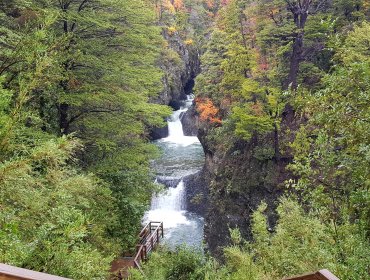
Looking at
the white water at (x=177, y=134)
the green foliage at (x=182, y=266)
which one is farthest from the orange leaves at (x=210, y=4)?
the green foliage at (x=182, y=266)

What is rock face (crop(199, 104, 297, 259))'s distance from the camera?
49.9 ft

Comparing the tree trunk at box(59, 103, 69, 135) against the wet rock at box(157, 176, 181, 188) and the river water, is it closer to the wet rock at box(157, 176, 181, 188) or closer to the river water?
the river water

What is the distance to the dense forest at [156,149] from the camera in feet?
17.2

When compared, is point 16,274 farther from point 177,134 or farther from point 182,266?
point 177,134

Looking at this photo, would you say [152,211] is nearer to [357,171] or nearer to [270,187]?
[270,187]

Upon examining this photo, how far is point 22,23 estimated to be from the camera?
33.8 feet

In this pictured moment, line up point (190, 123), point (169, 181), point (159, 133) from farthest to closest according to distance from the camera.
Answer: point (159, 133)
point (190, 123)
point (169, 181)

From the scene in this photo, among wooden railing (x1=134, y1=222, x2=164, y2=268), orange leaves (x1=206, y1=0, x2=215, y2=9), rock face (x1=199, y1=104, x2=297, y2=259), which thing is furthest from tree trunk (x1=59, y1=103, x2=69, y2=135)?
orange leaves (x1=206, y1=0, x2=215, y2=9)

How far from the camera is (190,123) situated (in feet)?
114

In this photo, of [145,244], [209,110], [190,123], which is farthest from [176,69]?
[145,244]

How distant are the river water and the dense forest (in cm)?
228

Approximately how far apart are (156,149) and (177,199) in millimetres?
10605

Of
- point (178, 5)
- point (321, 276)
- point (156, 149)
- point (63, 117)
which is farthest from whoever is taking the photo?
point (178, 5)

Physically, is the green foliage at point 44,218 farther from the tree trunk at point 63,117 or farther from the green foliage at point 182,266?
the tree trunk at point 63,117
